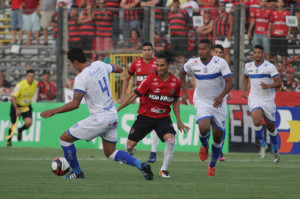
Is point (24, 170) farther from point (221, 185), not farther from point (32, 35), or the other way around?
point (32, 35)

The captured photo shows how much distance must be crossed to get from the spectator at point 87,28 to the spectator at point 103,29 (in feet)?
0.52

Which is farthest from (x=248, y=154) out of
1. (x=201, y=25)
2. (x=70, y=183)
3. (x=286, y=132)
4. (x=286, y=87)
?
(x=70, y=183)

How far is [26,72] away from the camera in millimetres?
20562

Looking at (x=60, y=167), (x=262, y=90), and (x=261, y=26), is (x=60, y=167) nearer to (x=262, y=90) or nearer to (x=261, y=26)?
(x=262, y=90)

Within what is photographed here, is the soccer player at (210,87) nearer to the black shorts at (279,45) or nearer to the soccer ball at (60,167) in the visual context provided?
the soccer ball at (60,167)

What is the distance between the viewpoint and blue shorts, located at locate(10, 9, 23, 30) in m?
22.0

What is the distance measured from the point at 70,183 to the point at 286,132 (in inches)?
368

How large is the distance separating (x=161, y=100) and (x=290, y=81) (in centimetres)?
788

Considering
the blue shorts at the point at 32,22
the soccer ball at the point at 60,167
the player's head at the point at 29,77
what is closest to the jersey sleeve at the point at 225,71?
the soccer ball at the point at 60,167

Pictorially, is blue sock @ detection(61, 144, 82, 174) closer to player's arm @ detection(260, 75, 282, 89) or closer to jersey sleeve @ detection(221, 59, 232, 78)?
jersey sleeve @ detection(221, 59, 232, 78)

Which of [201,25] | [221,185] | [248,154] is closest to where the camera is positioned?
[221,185]

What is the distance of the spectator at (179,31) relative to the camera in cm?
1866

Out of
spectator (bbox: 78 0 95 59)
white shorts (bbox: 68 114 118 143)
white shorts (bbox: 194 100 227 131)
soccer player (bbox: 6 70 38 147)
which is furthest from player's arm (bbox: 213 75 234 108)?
soccer player (bbox: 6 70 38 147)

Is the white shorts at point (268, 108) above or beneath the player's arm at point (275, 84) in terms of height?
beneath
